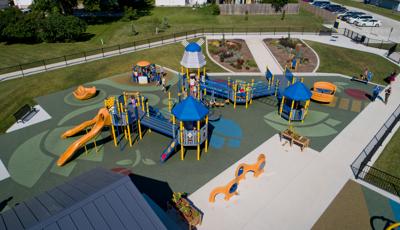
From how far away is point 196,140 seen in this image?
17.4 m

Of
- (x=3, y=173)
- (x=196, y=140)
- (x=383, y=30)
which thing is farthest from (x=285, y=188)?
(x=383, y=30)

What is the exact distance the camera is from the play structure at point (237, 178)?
48.2ft

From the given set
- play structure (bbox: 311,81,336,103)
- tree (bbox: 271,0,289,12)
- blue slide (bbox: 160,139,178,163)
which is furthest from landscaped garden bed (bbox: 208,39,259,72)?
tree (bbox: 271,0,289,12)

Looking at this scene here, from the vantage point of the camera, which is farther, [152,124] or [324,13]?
[324,13]

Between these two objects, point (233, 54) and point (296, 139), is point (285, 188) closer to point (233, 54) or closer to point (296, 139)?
point (296, 139)

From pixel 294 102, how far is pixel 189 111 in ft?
35.3

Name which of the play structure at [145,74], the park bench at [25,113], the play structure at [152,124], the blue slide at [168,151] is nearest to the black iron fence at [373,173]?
the play structure at [152,124]

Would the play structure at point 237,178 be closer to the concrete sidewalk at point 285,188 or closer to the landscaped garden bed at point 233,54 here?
the concrete sidewalk at point 285,188

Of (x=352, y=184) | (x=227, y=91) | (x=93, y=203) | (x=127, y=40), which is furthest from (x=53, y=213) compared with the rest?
(x=127, y=40)

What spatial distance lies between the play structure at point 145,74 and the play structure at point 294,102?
13153 mm

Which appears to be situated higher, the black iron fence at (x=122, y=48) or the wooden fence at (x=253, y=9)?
the wooden fence at (x=253, y=9)

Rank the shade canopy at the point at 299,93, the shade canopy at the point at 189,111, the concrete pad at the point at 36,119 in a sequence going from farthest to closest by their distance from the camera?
the concrete pad at the point at 36,119, the shade canopy at the point at 299,93, the shade canopy at the point at 189,111

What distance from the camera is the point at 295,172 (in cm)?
1708

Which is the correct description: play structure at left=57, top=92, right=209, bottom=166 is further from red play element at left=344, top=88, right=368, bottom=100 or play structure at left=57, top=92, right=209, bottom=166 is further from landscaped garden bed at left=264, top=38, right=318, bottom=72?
landscaped garden bed at left=264, top=38, right=318, bottom=72
